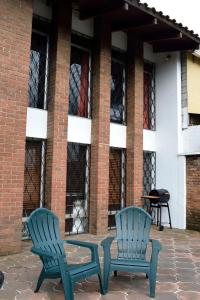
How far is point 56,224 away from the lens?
15.6 feet

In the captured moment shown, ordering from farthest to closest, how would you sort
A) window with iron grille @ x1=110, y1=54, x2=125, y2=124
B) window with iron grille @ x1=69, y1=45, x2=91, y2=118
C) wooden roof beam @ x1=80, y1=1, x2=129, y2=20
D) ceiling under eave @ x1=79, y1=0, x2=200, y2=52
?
window with iron grille @ x1=110, y1=54, x2=125, y2=124 → window with iron grille @ x1=69, y1=45, x2=91, y2=118 → ceiling under eave @ x1=79, y1=0, x2=200, y2=52 → wooden roof beam @ x1=80, y1=1, x2=129, y2=20

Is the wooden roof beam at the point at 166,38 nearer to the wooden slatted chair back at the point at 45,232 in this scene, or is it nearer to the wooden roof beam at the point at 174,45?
the wooden roof beam at the point at 174,45

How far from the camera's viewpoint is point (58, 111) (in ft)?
25.2

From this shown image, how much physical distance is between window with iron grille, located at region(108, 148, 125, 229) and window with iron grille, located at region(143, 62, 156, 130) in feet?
5.15

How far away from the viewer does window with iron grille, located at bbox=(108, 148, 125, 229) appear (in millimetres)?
9094

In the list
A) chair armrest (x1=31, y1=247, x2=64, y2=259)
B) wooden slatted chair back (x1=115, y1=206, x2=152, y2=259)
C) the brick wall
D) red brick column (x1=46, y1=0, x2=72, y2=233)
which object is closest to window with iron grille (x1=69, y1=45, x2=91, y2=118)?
red brick column (x1=46, y1=0, x2=72, y2=233)

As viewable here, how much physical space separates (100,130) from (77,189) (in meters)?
1.67

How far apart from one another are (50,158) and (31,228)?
3330mm

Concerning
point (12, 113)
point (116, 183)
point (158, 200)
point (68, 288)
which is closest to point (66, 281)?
point (68, 288)

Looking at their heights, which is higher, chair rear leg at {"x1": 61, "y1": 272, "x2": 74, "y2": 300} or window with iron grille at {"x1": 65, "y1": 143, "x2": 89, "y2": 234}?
window with iron grille at {"x1": 65, "y1": 143, "x2": 89, "y2": 234}

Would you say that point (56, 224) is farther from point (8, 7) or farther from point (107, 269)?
point (8, 7)

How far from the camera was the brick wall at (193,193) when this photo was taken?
9.11m

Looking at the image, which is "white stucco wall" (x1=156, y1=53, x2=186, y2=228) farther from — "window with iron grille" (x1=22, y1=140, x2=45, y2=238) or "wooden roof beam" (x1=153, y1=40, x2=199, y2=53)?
"window with iron grille" (x1=22, y1=140, x2=45, y2=238)

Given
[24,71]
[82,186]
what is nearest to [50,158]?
[82,186]
